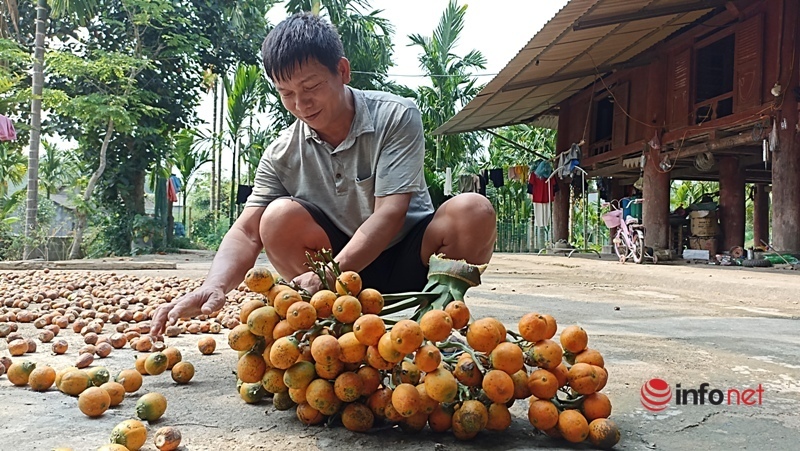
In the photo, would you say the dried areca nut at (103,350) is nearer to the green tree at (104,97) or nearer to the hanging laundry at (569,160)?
the green tree at (104,97)

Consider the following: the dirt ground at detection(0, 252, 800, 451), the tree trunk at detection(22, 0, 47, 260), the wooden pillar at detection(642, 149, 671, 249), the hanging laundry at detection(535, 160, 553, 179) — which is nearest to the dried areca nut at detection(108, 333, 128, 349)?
the dirt ground at detection(0, 252, 800, 451)

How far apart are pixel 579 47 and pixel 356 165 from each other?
254 inches

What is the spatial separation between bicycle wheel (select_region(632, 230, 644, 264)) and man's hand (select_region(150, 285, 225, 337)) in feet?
24.9

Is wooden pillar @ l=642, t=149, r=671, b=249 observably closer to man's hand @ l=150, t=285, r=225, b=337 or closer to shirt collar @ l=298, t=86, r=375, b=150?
shirt collar @ l=298, t=86, r=375, b=150

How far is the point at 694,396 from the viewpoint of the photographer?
5.23 feet

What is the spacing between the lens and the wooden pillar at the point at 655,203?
28.5 feet

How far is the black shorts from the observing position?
2145 mm

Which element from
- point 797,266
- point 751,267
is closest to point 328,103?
point 797,266

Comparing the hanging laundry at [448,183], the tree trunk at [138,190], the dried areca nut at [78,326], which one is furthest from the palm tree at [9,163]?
the dried areca nut at [78,326]

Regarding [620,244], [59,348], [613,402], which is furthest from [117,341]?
[620,244]

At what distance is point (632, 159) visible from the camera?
1028cm

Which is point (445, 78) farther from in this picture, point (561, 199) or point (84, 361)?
point (84, 361)

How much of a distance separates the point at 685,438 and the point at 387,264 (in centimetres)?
123

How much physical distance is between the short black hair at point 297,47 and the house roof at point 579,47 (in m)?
4.48
